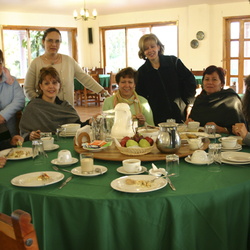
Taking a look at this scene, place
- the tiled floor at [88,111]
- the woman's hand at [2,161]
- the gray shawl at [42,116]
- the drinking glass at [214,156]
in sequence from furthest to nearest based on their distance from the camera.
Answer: the tiled floor at [88,111], the gray shawl at [42,116], the woman's hand at [2,161], the drinking glass at [214,156]

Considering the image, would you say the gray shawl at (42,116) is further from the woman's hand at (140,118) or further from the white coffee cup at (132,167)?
the white coffee cup at (132,167)

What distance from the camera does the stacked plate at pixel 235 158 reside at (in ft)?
6.25

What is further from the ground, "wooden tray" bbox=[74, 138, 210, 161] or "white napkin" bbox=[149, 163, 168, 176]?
"wooden tray" bbox=[74, 138, 210, 161]

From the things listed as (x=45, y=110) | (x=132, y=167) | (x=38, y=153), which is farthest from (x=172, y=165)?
(x=45, y=110)

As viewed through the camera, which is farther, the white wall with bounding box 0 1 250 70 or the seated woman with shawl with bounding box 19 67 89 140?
the white wall with bounding box 0 1 250 70

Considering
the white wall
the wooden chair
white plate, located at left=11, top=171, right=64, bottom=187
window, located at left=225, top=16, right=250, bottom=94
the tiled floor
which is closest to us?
the wooden chair

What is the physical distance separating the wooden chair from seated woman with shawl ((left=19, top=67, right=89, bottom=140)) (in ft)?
6.81

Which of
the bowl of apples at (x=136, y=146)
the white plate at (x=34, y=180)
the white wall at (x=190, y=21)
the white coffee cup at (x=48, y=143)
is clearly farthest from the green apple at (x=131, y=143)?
the white wall at (x=190, y=21)

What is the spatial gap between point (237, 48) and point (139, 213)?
33.6ft

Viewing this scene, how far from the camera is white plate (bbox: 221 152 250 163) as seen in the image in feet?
6.37

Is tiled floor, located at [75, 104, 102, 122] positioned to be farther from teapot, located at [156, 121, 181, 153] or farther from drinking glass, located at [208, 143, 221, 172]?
drinking glass, located at [208, 143, 221, 172]

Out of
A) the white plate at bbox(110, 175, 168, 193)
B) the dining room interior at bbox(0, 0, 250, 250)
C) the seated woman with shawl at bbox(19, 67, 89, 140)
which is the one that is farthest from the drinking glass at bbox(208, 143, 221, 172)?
the seated woman with shawl at bbox(19, 67, 89, 140)

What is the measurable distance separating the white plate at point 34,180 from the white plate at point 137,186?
0.98 feet

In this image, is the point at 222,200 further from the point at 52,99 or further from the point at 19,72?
the point at 19,72
